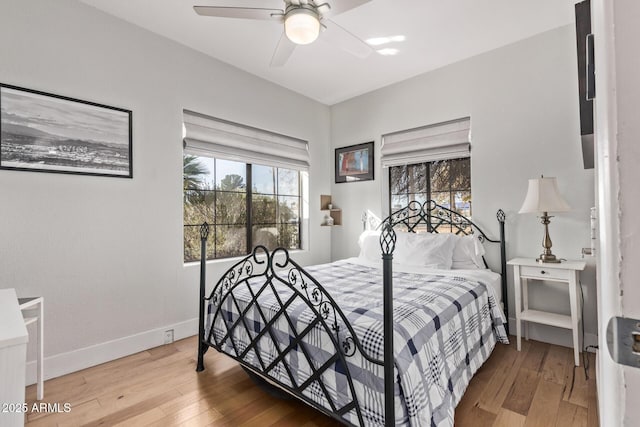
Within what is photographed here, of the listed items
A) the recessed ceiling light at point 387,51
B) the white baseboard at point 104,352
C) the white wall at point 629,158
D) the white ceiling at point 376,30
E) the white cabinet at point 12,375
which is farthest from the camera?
the recessed ceiling light at point 387,51

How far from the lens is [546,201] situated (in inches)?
97.9

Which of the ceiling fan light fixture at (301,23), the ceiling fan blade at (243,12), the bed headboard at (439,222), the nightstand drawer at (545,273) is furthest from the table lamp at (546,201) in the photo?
the ceiling fan blade at (243,12)

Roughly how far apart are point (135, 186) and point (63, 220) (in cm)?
57

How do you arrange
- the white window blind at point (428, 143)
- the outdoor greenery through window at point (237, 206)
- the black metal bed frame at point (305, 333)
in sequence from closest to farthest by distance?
the black metal bed frame at point (305, 333), the outdoor greenery through window at point (237, 206), the white window blind at point (428, 143)

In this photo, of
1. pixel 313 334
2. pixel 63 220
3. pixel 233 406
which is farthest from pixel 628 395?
pixel 63 220

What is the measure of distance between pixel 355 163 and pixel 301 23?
97.3 inches

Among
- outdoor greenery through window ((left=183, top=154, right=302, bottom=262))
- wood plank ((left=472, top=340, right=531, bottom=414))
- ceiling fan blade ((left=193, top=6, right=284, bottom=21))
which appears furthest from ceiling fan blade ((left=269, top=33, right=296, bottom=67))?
wood plank ((left=472, top=340, right=531, bottom=414))

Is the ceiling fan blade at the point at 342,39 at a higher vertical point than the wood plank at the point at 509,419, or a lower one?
higher

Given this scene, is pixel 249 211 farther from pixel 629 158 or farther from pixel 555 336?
pixel 629 158

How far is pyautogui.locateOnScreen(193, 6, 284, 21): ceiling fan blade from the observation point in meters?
1.94

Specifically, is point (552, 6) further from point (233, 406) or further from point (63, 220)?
point (63, 220)

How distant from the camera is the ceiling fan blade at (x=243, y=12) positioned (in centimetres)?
194

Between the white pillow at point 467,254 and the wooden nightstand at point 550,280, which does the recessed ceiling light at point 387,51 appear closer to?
the white pillow at point 467,254

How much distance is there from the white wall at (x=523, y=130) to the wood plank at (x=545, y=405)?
2.84 ft
